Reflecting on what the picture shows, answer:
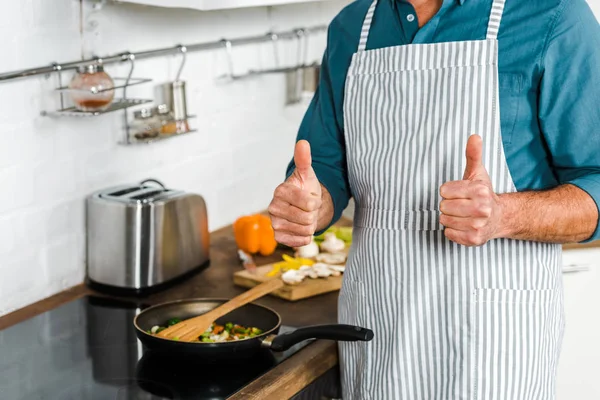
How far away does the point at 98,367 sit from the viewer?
152 centimetres

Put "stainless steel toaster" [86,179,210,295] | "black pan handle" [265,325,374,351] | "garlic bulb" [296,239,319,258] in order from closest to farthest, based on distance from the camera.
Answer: "black pan handle" [265,325,374,351] → "stainless steel toaster" [86,179,210,295] → "garlic bulb" [296,239,319,258]

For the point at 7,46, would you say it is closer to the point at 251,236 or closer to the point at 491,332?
the point at 251,236

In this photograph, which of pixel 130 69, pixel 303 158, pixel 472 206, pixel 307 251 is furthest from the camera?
pixel 307 251

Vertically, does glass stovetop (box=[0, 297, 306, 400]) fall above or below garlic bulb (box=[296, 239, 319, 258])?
below

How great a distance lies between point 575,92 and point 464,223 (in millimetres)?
306

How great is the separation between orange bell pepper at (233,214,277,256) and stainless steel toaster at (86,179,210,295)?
19cm

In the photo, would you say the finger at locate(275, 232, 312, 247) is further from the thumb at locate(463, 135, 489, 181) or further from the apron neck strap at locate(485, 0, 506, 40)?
the apron neck strap at locate(485, 0, 506, 40)

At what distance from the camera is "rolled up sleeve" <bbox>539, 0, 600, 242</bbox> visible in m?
1.26

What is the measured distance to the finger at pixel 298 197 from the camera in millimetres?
1229

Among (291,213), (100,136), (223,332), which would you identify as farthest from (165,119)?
(291,213)

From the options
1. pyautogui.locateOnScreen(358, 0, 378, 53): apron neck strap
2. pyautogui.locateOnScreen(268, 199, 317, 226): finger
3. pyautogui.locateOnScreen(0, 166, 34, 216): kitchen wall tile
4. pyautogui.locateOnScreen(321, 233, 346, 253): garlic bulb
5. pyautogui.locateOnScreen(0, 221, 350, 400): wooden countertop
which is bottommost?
pyautogui.locateOnScreen(0, 221, 350, 400): wooden countertop

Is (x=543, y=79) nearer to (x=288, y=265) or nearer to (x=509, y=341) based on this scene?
(x=509, y=341)

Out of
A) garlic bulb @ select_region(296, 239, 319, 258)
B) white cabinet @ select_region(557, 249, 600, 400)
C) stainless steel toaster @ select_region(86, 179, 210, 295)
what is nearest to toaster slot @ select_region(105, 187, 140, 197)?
stainless steel toaster @ select_region(86, 179, 210, 295)

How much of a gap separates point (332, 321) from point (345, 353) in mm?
196
